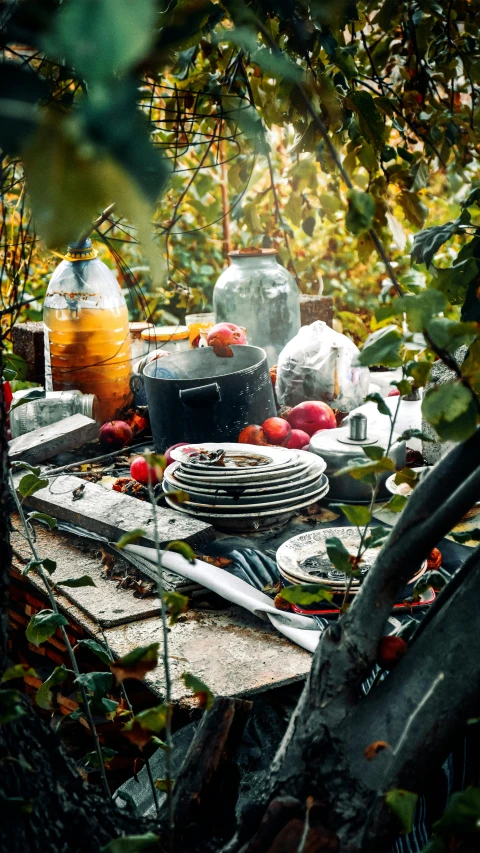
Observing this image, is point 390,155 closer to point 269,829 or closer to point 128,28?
point 269,829

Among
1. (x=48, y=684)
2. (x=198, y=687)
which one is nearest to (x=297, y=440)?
(x=48, y=684)

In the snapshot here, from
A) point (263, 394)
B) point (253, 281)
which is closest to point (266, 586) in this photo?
point (263, 394)

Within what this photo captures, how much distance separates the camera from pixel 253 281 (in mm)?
2947

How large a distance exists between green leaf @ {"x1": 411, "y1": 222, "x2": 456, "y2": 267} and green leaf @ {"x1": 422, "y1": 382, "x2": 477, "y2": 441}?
0.48 m

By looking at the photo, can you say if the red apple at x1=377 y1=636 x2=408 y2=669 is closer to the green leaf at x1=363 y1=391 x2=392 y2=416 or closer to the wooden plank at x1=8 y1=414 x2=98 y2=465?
the green leaf at x1=363 y1=391 x2=392 y2=416

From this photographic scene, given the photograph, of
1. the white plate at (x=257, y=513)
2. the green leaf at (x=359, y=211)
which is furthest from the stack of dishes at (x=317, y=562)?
the green leaf at (x=359, y=211)

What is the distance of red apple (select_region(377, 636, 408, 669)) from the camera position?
2.38 ft

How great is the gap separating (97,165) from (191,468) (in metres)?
1.62

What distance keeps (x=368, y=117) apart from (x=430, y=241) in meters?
0.46

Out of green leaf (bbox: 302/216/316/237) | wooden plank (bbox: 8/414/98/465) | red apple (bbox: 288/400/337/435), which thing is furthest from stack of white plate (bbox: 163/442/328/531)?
green leaf (bbox: 302/216/316/237)

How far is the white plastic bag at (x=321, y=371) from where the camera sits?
2.58m

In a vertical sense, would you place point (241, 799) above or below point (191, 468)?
below

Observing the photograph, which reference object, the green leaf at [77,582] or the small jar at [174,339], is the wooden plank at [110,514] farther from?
the small jar at [174,339]

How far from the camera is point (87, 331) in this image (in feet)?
8.63
